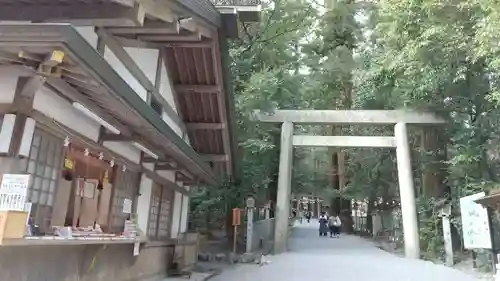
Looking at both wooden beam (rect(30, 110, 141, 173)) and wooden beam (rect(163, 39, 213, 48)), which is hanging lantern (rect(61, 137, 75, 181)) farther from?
wooden beam (rect(163, 39, 213, 48))

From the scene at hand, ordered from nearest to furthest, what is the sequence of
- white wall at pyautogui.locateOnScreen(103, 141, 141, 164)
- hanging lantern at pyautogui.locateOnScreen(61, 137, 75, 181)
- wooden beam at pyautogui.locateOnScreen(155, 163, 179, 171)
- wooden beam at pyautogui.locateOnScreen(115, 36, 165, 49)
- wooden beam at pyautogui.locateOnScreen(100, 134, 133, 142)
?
hanging lantern at pyautogui.locateOnScreen(61, 137, 75, 181) → wooden beam at pyautogui.locateOnScreen(100, 134, 133, 142) → wooden beam at pyautogui.locateOnScreen(115, 36, 165, 49) → white wall at pyautogui.locateOnScreen(103, 141, 141, 164) → wooden beam at pyautogui.locateOnScreen(155, 163, 179, 171)

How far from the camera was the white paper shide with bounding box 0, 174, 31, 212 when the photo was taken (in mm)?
4102

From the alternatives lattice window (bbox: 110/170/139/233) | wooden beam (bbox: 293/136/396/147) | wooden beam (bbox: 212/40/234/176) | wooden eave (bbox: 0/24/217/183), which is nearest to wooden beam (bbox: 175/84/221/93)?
wooden beam (bbox: 212/40/234/176)

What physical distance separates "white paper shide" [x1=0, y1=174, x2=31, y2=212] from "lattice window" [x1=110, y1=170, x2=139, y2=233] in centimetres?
334

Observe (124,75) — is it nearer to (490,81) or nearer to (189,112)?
(189,112)

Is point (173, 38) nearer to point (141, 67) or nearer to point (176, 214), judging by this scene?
point (141, 67)

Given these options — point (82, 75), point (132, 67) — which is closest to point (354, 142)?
point (132, 67)

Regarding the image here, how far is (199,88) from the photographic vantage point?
9.42 metres

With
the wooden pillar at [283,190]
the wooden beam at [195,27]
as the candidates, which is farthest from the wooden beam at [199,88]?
the wooden pillar at [283,190]

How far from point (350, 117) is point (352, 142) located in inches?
43.8

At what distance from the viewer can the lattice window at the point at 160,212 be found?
9.76 metres

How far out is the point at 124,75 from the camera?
23.0 ft

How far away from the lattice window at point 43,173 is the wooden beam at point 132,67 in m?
1.68

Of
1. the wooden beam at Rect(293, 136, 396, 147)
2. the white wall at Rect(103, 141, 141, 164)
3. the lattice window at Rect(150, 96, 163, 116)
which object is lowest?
the white wall at Rect(103, 141, 141, 164)
